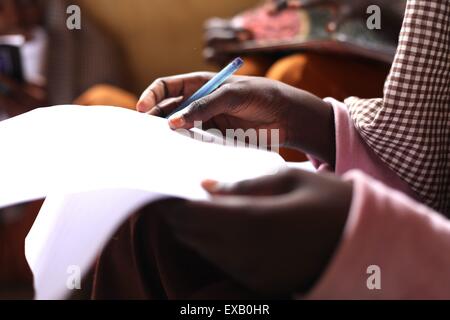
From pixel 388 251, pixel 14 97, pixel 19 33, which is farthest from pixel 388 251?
pixel 19 33

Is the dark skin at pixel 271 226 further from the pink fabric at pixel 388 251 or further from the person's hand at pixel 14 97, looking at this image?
the person's hand at pixel 14 97

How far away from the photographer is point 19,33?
1.06 metres

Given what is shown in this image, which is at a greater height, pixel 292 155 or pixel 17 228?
pixel 292 155

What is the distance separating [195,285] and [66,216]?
96 millimetres

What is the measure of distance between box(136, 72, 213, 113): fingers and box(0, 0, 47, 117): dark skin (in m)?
0.59

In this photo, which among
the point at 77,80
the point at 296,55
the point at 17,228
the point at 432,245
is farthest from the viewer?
the point at 77,80

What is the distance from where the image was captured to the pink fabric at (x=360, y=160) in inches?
16.0

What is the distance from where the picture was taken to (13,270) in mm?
1016

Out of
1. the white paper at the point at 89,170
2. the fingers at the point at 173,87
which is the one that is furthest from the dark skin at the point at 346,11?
the white paper at the point at 89,170

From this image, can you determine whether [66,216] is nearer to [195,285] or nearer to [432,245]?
[195,285]

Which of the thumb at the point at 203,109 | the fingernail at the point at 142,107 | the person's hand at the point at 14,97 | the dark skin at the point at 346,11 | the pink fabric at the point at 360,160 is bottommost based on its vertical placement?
the person's hand at the point at 14,97

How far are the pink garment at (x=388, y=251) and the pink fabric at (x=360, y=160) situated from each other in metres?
0.14

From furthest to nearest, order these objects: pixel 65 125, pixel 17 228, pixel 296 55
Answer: pixel 17 228 → pixel 296 55 → pixel 65 125
